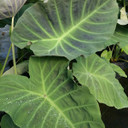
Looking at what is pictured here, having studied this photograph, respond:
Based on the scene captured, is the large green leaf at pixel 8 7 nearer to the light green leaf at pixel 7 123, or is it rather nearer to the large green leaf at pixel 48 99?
the large green leaf at pixel 48 99

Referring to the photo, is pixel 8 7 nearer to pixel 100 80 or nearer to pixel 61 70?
pixel 61 70

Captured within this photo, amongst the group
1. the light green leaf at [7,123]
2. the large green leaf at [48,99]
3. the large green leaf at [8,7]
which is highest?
the large green leaf at [8,7]

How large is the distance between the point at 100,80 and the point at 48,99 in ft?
1.04

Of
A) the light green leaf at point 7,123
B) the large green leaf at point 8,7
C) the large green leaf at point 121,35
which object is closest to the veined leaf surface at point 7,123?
the light green leaf at point 7,123

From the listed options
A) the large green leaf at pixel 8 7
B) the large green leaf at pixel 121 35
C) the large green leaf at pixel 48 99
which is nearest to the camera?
the large green leaf at pixel 48 99

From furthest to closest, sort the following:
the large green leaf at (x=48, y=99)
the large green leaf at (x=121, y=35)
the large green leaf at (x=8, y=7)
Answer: the large green leaf at (x=121, y=35) < the large green leaf at (x=8, y=7) < the large green leaf at (x=48, y=99)

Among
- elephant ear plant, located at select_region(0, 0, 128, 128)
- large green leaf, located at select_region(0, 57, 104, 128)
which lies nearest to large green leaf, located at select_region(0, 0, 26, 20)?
elephant ear plant, located at select_region(0, 0, 128, 128)

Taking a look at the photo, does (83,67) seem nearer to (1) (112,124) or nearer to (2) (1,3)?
(2) (1,3)

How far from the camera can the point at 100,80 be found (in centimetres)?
110

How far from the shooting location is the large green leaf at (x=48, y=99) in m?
0.81

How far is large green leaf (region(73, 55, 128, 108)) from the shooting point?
3.38ft

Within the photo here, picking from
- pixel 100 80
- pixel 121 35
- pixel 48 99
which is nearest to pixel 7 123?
pixel 48 99

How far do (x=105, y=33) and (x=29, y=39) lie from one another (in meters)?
0.33

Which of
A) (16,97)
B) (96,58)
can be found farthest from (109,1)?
(16,97)
